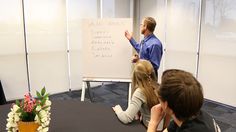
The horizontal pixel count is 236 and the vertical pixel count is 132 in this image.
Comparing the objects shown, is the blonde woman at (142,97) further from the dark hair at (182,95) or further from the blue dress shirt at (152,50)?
the blue dress shirt at (152,50)

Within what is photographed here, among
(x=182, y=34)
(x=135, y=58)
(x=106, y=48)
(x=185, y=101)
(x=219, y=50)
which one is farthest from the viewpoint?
(x=182, y=34)

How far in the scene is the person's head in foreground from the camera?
44.2 inches

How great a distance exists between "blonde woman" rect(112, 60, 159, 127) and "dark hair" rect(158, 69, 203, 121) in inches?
23.2

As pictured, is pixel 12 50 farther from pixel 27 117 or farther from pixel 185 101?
pixel 185 101

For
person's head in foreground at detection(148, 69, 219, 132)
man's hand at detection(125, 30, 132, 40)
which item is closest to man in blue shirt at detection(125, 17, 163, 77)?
man's hand at detection(125, 30, 132, 40)

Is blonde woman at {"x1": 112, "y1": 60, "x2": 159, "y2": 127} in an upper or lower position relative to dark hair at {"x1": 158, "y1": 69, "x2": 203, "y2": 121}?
lower

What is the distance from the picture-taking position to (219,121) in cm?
352

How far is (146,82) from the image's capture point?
6.14ft

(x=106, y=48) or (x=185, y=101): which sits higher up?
(x=106, y=48)

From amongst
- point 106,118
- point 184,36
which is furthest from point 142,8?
point 106,118

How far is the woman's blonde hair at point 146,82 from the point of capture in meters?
1.80

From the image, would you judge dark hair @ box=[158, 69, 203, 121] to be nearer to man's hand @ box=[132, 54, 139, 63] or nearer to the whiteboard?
man's hand @ box=[132, 54, 139, 63]

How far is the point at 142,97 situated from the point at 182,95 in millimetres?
701

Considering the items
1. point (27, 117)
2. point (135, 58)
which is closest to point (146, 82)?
point (27, 117)
